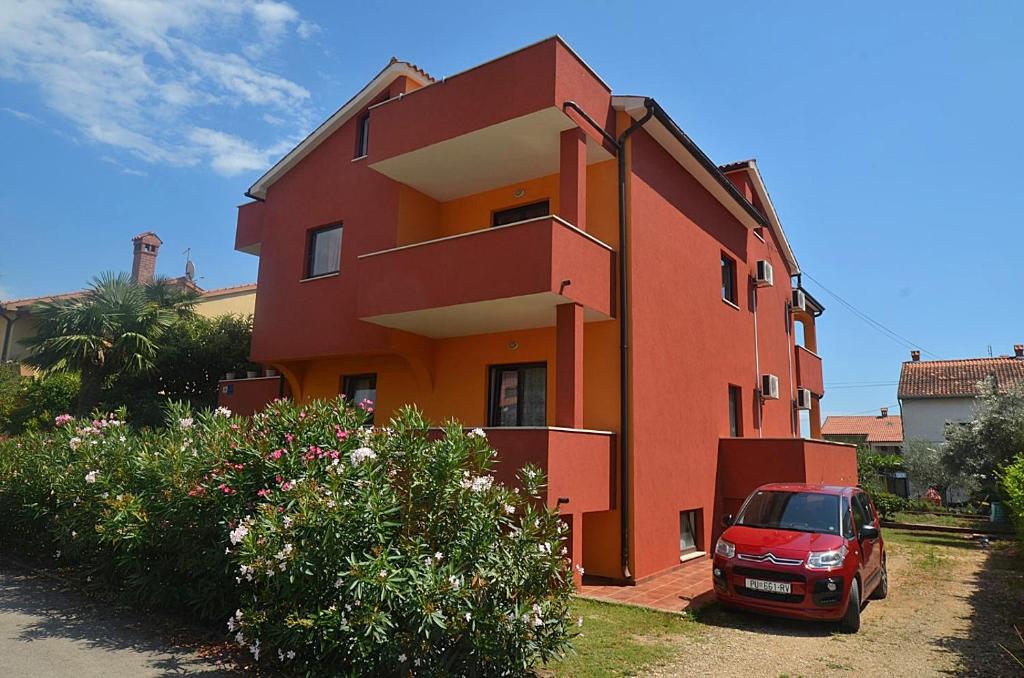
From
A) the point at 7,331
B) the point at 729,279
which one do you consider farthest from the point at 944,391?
the point at 7,331

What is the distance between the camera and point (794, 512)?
8.98m

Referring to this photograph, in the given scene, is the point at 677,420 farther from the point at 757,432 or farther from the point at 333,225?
the point at 333,225

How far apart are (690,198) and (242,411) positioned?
11.8 metres

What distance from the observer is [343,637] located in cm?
484

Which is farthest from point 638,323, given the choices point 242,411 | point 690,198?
point 242,411

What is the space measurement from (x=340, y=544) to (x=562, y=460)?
4564 millimetres

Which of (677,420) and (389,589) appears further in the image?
(677,420)

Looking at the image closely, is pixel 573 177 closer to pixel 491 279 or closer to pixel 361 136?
pixel 491 279

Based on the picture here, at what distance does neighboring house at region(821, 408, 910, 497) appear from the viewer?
4606 centimetres

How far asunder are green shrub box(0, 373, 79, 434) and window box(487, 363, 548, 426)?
712 inches

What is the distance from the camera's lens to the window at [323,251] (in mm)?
14227

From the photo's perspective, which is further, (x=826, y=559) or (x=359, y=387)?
(x=359, y=387)

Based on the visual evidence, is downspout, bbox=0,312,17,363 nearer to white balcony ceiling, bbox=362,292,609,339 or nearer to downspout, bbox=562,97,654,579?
white balcony ceiling, bbox=362,292,609,339

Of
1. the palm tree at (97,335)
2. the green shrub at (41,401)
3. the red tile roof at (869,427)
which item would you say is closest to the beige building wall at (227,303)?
the green shrub at (41,401)
